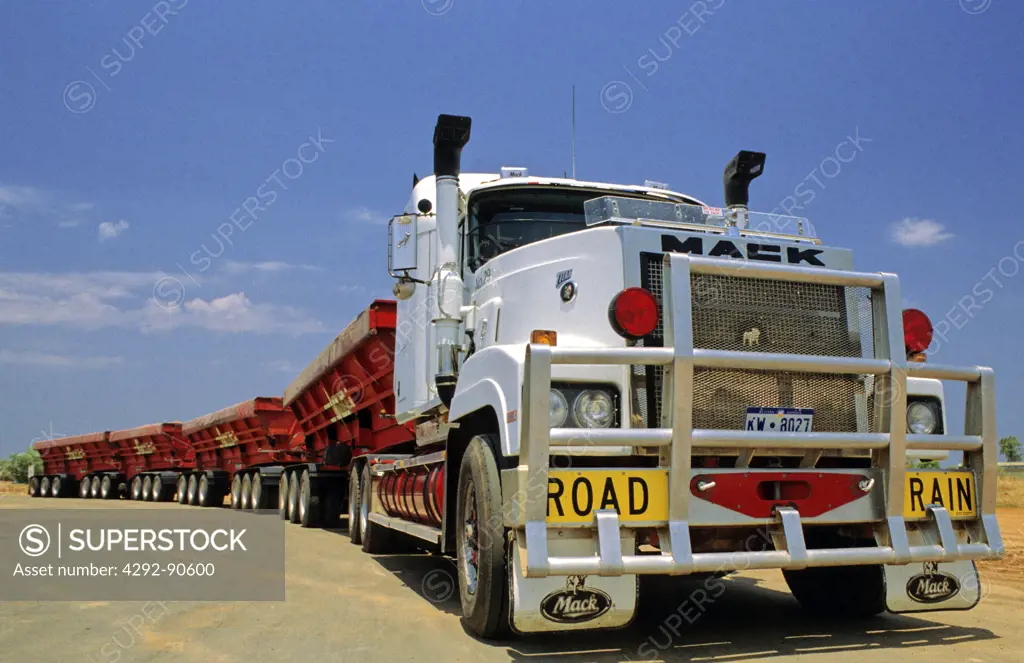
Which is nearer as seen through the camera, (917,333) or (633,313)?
(633,313)

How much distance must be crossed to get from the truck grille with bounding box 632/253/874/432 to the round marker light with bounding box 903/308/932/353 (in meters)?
0.21

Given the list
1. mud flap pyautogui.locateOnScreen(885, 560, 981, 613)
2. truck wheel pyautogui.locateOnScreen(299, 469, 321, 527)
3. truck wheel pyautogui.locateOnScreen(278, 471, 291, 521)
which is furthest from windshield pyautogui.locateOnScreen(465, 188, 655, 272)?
truck wheel pyautogui.locateOnScreen(278, 471, 291, 521)

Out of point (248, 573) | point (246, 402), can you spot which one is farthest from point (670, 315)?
point (246, 402)

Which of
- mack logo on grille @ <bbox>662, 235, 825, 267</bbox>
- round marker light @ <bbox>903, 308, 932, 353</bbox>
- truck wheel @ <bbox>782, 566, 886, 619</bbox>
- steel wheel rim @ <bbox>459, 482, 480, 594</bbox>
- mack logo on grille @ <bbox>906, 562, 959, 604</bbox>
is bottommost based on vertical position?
truck wheel @ <bbox>782, 566, 886, 619</bbox>

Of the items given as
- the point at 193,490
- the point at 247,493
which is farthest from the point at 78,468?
the point at 247,493

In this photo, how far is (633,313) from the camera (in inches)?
182

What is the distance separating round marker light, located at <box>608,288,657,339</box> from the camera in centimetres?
460

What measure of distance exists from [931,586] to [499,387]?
2764 mm

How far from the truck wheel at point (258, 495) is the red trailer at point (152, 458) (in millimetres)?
6080

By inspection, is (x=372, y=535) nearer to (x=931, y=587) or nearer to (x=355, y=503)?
(x=355, y=503)

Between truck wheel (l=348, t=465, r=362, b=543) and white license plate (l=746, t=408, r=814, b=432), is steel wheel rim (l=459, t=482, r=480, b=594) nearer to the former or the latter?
white license plate (l=746, t=408, r=814, b=432)

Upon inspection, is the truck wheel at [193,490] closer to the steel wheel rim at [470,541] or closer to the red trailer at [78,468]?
the red trailer at [78,468]

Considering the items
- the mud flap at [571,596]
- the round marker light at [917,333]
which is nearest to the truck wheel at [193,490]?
the mud flap at [571,596]

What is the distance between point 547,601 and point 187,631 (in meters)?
2.31
